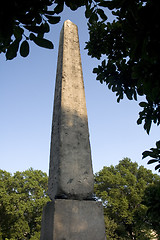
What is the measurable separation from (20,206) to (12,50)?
18.3m

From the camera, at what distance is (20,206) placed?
54.7 feet

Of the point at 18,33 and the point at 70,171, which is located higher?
the point at 18,33

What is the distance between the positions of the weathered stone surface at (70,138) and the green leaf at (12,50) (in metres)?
1.59

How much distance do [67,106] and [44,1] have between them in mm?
1834

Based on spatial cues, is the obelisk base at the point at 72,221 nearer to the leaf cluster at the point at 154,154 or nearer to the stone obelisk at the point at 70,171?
the stone obelisk at the point at 70,171

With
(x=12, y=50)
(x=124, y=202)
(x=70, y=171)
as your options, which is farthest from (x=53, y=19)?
(x=124, y=202)

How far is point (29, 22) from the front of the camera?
4.10 ft

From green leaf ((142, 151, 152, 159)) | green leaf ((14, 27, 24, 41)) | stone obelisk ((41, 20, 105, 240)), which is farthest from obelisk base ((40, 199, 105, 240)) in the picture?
green leaf ((14, 27, 24, 41))

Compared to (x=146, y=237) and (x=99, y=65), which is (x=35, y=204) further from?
(x=99, y=65)

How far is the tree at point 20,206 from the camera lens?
54.8ft

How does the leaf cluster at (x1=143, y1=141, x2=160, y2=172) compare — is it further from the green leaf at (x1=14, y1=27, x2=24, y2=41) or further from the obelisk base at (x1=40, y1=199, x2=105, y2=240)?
the green leaf at (x1=14, y1=27, x2=24, y2=41)

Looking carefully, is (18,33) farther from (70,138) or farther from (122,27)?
(70,138)

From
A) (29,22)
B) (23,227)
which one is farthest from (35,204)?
(29,22)

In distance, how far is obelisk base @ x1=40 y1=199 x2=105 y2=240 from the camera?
6.70ft
